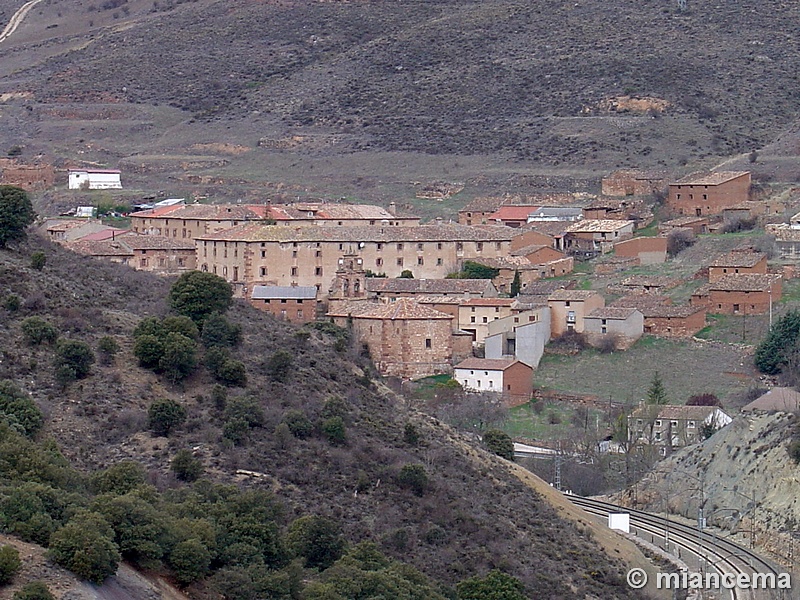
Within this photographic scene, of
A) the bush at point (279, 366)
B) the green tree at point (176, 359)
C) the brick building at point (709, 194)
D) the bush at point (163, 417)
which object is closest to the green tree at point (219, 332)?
the bush at point (279, 366)

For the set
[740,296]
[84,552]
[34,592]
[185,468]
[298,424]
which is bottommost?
[34,592]

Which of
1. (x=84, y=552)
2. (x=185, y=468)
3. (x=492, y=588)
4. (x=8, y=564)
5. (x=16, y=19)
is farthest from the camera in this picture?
(x=16, y=19)

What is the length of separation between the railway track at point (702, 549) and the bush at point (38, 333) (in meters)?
12.7

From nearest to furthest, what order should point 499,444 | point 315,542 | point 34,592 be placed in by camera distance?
1. point 34,592
2. point 315,542
3. point 499,444

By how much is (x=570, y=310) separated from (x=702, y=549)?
2149cm

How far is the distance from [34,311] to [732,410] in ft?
73.1

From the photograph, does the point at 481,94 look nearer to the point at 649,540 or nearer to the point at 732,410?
the point at 732,410

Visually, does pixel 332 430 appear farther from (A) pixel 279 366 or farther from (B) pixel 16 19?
(B) pixel 16 19

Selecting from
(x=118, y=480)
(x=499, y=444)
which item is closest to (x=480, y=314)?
(x=499, y=444)

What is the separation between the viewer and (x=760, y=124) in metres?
95.1

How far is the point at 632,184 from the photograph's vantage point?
81562 millimetres

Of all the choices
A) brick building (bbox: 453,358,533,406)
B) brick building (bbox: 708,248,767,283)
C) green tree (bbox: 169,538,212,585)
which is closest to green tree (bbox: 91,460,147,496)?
green tree (bbox: 169,538,212,585)

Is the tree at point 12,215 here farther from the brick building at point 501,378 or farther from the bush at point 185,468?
the brick building at point 501,378

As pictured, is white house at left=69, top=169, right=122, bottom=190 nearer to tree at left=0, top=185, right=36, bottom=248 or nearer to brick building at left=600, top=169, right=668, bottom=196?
brick building at left=600, top=169, right=668, bottom=196
